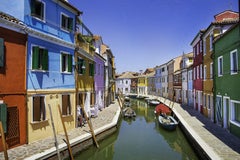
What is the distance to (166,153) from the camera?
623 inches

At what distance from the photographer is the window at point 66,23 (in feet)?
54.1

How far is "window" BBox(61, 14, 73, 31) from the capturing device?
16.5 meters

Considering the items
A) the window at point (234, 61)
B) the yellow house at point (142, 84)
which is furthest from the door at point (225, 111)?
the yellow house at point (142, 84)

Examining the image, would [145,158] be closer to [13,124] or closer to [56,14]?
[13,124]

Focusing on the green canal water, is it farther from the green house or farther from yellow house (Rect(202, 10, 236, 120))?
yellow house (Rect(202, 10, 236, 120))

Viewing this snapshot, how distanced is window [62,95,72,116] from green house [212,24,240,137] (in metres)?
11.6

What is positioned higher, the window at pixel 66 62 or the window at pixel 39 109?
the window at pixel 66 62

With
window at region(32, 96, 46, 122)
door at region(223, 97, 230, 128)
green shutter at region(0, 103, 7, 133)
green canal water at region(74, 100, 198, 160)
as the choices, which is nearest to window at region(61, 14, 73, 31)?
window at region(32, 96, 46, 122)

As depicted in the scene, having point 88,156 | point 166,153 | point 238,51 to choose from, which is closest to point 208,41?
point 238,51

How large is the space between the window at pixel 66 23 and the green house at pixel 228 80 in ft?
36.9

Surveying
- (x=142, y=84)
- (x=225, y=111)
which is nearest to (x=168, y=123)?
(x=225, y=111)

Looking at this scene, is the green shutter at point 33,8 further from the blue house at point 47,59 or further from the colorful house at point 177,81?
the colorful house at point 177,81

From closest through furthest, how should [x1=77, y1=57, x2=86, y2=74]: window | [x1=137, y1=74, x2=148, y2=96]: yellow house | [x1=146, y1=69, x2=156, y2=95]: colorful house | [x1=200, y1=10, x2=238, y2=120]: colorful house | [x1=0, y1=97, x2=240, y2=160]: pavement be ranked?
[x1=0, y1=97, x2=240, y2=160]: pavement → [x1=77, y1=57, x2=86, y2=74]: window → [x1=200, y1=10, x2=238, y2=120]: colorful house → [x1=146, y1=69, x2=156, y2=95]: colorful house → [x1=137, y1=74, x2=148, y2=96]: yellow house

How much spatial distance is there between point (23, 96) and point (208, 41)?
707 inches
